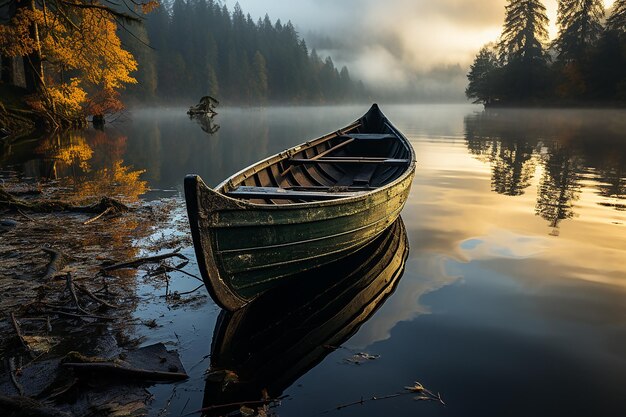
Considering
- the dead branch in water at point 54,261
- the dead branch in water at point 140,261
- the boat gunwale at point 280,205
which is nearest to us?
the boat gunwale at point 280,205

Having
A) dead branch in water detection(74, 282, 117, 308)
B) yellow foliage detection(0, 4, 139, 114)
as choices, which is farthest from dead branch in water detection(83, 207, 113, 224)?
yellow foliage detection(0, 4, 139, 114)

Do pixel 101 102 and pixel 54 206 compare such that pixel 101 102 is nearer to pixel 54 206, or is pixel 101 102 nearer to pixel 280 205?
pixel 54 206

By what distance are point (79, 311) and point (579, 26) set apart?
236 ft

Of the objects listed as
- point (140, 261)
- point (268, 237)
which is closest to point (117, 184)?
point (140, 261)

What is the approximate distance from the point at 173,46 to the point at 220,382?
10668 centimetres

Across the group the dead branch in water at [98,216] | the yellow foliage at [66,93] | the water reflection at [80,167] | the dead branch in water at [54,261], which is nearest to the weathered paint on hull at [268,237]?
the dead branch in water at [54,261]

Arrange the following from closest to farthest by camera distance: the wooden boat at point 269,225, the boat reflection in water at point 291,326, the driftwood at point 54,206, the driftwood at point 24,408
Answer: the driftwood at point 24,408, the boat reflection in water at point 291,326, the wooden boat at point 269,225, the driftwood at point 54,206

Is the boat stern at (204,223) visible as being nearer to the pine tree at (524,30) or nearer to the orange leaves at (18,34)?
the orange leaves at (18,34)

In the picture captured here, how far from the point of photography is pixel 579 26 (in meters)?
59.2

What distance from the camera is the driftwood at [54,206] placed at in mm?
9641

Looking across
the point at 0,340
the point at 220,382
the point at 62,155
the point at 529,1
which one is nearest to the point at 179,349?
the point at 220,382

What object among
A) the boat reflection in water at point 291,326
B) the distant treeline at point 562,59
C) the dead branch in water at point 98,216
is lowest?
the boat reflection in water at point 291,326

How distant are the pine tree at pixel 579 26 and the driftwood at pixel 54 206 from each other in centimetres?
6516

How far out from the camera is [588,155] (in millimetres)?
20984
